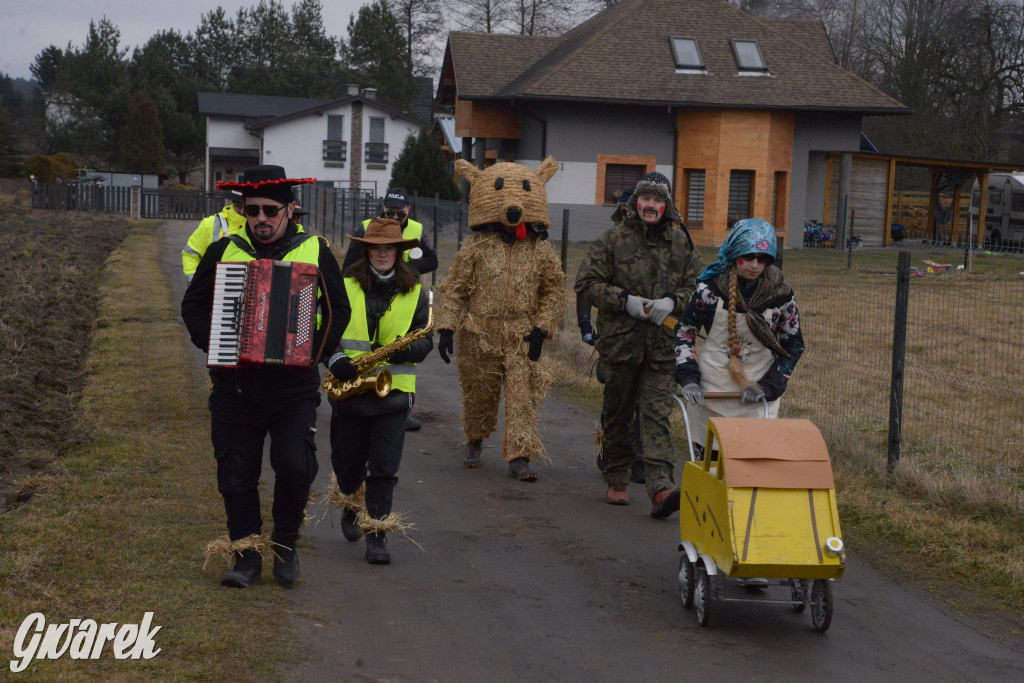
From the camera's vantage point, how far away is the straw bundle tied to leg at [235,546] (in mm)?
5367

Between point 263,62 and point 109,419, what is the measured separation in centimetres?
8898

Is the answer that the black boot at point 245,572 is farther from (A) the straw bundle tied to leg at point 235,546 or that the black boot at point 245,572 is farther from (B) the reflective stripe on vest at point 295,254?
(B) the reflective stripe on vest at point 295,254

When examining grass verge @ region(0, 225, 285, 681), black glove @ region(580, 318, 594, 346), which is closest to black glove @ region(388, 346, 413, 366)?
grass verge @ region(0, 225, 285, 681)

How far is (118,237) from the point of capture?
32938 millimetres

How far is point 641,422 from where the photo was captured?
7230 millimetres

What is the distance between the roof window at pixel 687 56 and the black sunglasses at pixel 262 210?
28199mm

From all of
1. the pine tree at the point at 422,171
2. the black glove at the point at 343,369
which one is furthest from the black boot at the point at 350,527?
the pine tree at the point at 422,171

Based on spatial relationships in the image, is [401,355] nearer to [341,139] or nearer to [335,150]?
[335,150]

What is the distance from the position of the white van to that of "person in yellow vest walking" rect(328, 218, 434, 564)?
3144 centimetres

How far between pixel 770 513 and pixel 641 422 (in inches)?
93.0

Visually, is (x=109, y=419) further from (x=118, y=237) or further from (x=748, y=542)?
(x=118, y=237)

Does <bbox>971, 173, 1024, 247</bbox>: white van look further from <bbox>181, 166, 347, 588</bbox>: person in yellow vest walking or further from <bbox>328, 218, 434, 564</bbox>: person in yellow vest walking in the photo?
<bbox>181, 166, 347, 588</bbox>: person in yellow vest walking

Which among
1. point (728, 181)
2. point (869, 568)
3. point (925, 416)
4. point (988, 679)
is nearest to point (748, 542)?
point (988, 679)

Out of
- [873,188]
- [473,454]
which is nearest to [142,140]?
[873,188]
